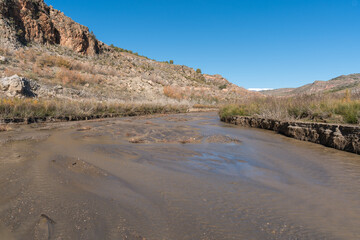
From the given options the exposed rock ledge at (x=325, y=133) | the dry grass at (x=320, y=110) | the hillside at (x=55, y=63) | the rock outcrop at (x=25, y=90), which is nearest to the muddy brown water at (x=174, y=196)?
the exposed rock ledge at (x=325, y=133)

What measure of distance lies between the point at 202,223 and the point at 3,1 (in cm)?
3687

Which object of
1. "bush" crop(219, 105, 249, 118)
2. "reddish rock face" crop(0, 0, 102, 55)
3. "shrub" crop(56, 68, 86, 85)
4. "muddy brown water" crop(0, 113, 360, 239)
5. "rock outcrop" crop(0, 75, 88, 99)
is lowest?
"muddy brown water" crop(0, 113, 360, 239)

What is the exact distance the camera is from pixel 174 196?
7.32ft

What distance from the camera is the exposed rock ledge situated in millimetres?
4402

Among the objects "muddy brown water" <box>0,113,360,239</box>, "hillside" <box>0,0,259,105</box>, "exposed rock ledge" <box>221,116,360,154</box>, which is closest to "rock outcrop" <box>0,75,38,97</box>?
"hillside" <box>0,0,259,105</box>

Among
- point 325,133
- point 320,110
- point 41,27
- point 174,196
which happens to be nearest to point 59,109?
point 174,196

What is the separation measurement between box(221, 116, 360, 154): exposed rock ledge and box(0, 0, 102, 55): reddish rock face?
31.0m

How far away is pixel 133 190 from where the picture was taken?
235 cm

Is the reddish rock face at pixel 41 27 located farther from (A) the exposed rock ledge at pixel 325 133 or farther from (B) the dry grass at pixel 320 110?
(A) the exposed rock ledge at pixel 325 133

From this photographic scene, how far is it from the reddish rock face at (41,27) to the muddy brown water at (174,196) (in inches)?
1178

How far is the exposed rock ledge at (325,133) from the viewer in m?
4.40

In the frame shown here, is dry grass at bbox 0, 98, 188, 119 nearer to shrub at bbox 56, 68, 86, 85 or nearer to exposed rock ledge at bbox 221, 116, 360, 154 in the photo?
shrub at bbox 56, 68, 86, 85

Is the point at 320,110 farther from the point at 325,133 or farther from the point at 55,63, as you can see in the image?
the point at 55,63

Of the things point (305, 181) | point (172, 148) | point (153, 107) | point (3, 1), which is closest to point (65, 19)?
point (3, 1)
